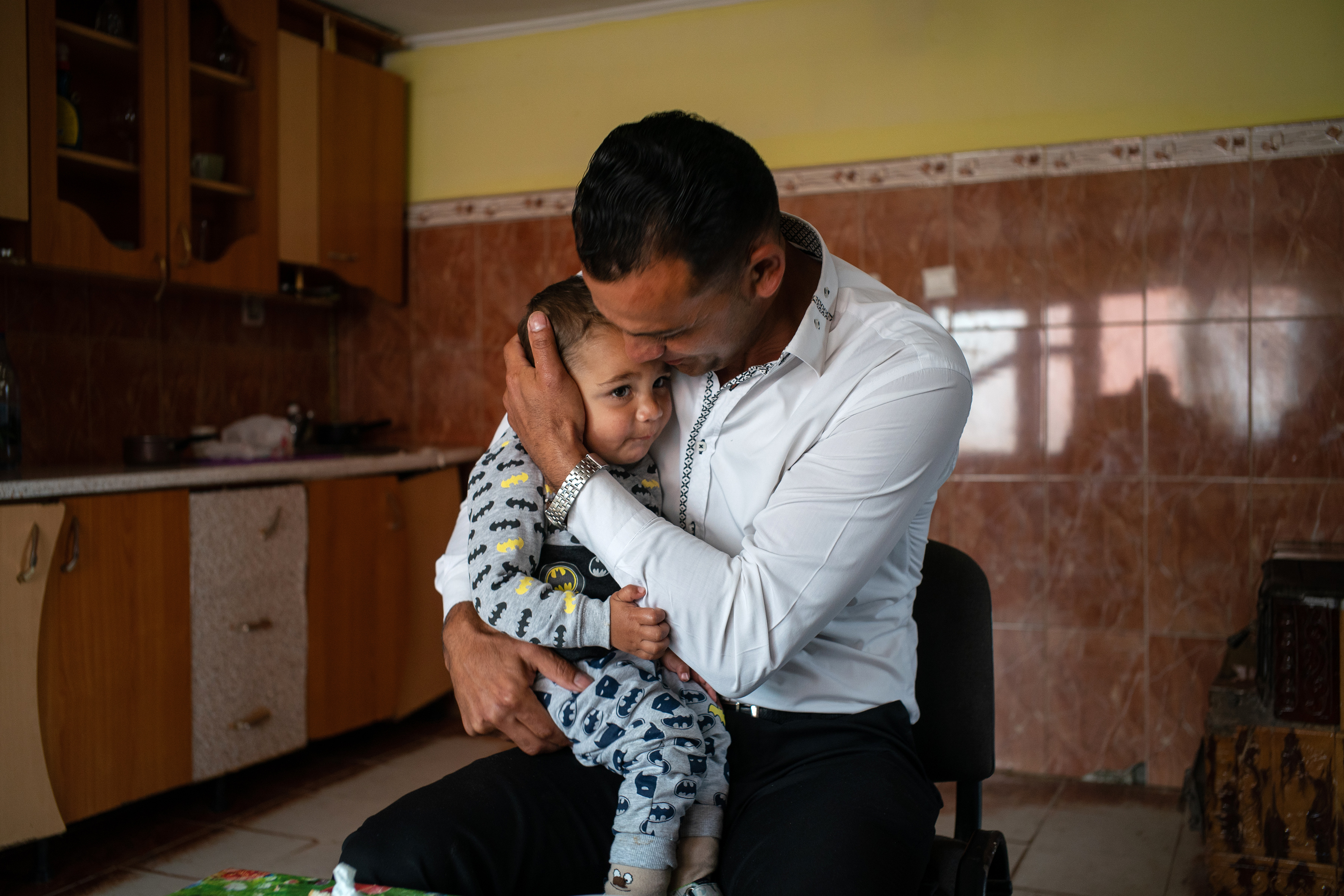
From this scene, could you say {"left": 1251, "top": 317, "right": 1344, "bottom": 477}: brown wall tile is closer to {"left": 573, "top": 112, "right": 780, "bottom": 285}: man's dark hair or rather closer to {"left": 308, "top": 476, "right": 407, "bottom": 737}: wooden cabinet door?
{"left": 573, "top": 112, "right": 780, "bottom": 285}: man's dark hair

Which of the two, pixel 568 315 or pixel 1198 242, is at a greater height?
pixel 1198 242

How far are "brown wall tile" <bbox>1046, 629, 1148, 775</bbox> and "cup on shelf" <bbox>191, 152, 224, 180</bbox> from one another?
10.3 feet

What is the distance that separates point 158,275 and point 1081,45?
2.99m

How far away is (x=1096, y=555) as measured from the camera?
3215 mm

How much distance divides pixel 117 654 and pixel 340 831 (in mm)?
770

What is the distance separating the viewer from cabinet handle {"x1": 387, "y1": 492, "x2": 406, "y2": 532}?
136 inches

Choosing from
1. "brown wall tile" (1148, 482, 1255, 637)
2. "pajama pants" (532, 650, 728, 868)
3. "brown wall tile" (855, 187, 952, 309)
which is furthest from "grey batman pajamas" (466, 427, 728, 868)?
"brown wall tile" (1148, 482, 1255, 637)

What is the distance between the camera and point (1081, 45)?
10.4ft

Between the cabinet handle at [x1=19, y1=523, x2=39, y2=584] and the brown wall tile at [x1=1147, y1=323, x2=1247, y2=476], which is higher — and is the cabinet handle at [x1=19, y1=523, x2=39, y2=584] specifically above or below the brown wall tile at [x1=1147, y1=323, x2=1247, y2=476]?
below

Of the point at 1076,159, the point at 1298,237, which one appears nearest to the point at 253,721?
the point at 1076,159

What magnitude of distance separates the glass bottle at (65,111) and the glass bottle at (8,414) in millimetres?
584

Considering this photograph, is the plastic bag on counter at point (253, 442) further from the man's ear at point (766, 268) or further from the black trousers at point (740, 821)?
the man's ear at point (766, 268)

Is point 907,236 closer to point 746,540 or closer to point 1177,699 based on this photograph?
point 1177,699

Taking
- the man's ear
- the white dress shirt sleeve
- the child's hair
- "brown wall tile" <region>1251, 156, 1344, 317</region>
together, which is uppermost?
"brown wall tile" <region>1251, 156, 1344, 317</region>
